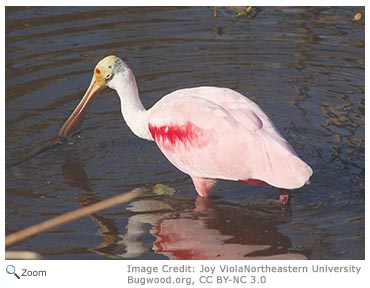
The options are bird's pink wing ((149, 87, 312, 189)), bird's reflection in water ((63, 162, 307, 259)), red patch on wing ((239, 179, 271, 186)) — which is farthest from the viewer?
red patch on wing ((239, 179, 271, 186))

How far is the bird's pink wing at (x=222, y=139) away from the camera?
6516 millimetres

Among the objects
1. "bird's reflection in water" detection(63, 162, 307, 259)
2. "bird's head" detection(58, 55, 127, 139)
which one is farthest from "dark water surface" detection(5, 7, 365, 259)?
"bird's head" detection(58, 55, 127, 139)

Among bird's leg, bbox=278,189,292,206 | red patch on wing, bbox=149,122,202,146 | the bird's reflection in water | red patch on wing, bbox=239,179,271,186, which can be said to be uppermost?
red patch on wing, bbox=149,122,202,146

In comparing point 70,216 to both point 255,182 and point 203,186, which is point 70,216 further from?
point 255,182

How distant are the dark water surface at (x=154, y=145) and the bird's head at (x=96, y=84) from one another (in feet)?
0.45

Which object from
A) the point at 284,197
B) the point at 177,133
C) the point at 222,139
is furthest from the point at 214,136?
the point at 284,197

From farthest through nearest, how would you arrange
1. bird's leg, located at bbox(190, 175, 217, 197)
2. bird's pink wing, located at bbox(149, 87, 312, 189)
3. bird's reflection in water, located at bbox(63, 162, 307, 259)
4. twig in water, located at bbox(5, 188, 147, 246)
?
bird's leg, located at bbox(190, 175, 217, 197) < bird's pink wing, located at bbox(149, 87, 312, 189) < bird's reflection in water, located at bbox(63, 162, 307, 259) < twig in water, located at bbox(5, 188, 147, 246)

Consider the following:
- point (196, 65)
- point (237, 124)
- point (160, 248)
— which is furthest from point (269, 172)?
point (196, 65)

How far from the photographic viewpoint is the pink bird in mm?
6535

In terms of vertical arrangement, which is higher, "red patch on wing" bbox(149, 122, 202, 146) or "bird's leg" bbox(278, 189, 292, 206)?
"red patch on wing" bbox(149, 122, 202, 146)

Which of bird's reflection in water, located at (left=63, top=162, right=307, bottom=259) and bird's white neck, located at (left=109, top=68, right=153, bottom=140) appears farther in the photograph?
bird's white neck, located at (left=109, top=68, right=153, bottom=140)

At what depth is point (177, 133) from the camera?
23.0ft
